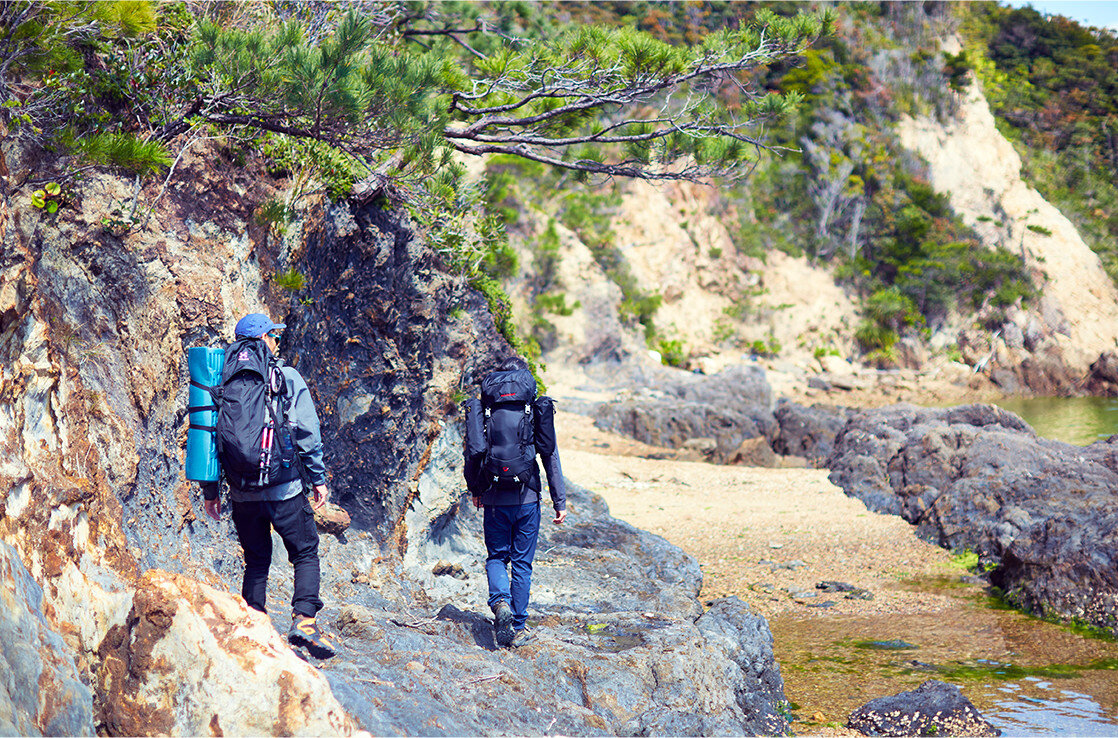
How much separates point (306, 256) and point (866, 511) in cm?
865

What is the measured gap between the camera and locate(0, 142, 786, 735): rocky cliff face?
308cm

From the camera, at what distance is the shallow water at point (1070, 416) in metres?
19.1

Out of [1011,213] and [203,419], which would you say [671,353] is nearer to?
[1011,213]

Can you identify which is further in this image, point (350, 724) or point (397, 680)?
point (397, 680)

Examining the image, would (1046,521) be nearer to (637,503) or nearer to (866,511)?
(866,511)

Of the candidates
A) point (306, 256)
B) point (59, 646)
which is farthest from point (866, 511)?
point (59, 646)

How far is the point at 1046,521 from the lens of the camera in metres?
8.23

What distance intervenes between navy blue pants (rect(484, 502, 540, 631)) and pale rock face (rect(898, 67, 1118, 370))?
33.5 m

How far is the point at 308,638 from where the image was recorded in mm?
3785

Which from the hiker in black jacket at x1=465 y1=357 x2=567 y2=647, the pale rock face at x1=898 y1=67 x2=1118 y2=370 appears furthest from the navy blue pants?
the pale rock face at x1=898 y1=67 x2=1118 y2=370

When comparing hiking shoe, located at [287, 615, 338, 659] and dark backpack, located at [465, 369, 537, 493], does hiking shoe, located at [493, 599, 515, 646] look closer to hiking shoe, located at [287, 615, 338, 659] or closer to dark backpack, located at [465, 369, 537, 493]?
dark backpack, located at [465, 369, 537, 493]

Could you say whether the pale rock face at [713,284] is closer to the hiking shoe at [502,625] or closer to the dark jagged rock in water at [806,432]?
the dark jagged rock in water at [806,432]

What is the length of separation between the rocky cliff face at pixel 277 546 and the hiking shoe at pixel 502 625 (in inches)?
3.6

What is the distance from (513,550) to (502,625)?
421 millimetres
